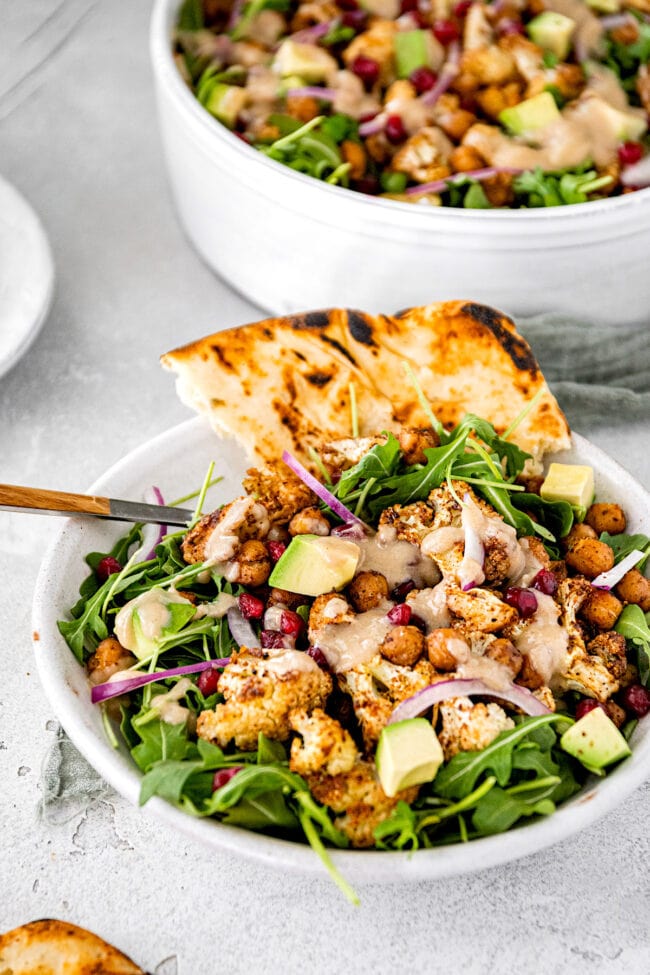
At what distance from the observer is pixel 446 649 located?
78.6 inches

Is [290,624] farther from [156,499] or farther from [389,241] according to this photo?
[389,241]

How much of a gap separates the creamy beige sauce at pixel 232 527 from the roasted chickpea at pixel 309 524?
0.07 m

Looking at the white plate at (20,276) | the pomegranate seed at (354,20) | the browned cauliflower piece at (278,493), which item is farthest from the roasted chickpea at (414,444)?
the pomegranate seed at (354,20)

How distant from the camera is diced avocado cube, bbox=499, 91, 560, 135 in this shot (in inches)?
128

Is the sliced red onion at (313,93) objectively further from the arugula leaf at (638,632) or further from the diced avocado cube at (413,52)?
the arugula leaf at (638,632)

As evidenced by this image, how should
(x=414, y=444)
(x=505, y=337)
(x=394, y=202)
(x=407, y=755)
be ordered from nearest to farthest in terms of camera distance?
(x=407, y=755) → (x=414, y=444) → (x=505, y=337) → (x=394, y=202)

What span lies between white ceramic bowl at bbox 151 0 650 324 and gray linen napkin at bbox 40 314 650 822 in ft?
0.25

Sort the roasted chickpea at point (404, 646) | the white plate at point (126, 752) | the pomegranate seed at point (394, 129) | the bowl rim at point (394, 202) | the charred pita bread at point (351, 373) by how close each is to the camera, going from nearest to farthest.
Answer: the white plate at point (126, 752) < the roasted chickpea at point (404, 646) < the charred pita bread at point (351, 373) < the bowl rim at point (394, 202) < the pomegranate seed at point (394, 129)

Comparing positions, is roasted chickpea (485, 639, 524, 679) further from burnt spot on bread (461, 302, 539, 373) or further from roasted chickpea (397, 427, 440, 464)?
burnt spot on bread (461, 302, 539, 373)

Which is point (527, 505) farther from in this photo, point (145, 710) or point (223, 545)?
point (145, 710)

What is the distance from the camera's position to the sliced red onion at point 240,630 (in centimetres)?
219

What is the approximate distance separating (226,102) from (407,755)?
2236 millimetres

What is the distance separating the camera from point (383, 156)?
3283 mm

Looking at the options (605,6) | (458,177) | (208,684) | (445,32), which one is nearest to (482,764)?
(208,684)
